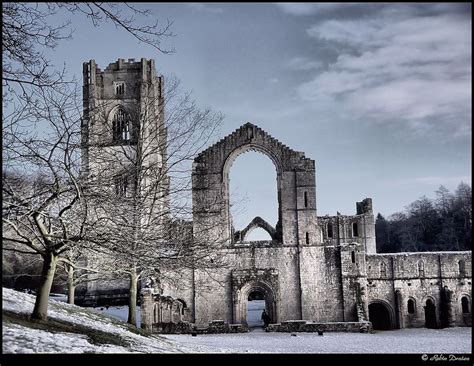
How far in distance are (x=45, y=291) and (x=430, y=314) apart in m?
29.8

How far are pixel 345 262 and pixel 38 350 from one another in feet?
82.5

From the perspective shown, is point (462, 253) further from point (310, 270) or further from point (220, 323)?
point (220, 323)

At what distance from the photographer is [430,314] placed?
1394 inches

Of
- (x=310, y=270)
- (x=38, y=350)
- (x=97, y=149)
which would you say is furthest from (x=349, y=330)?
Result: (x=38, y=350)

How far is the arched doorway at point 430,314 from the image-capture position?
34.6m

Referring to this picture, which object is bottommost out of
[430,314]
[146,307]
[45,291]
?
[430,314]

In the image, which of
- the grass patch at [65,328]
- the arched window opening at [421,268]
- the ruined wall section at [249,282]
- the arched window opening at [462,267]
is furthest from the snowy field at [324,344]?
the arched window opening at [462,267]

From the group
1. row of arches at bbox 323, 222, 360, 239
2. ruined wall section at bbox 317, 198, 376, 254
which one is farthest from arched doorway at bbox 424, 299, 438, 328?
row of arches at bbox 323, 222, 360, 239

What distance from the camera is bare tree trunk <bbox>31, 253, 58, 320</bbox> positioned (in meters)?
10.5

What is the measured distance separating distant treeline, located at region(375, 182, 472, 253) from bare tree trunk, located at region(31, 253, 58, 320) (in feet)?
159

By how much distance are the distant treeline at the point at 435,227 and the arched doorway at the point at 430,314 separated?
818 inches

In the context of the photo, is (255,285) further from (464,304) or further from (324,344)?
(464,304)

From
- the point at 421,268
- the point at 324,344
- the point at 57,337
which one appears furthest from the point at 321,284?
the point at 57,337

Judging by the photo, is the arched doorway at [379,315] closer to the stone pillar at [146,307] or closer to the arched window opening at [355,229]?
the stone pillar at [146,307]
